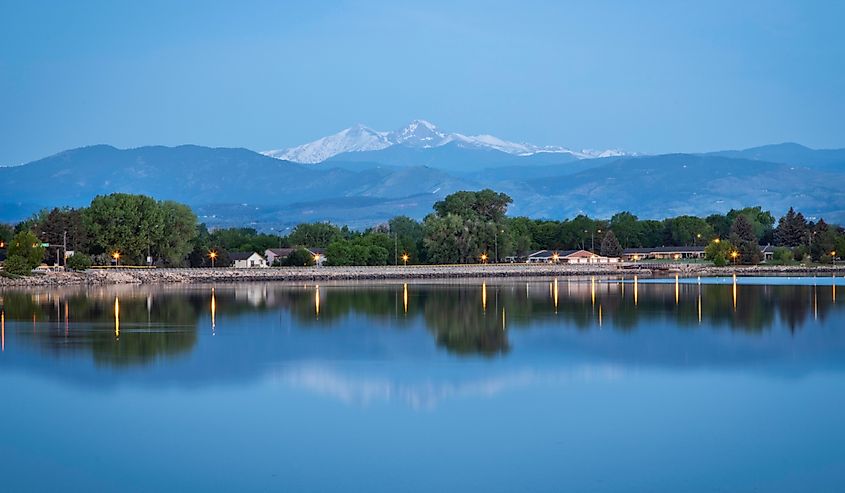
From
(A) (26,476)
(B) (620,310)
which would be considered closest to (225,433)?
(A) (26,476)

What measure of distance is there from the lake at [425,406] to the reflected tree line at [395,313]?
279 mm

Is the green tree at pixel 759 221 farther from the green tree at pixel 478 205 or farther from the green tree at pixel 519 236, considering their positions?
the green tree at pixel 478 205

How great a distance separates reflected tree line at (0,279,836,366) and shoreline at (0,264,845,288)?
15.7 metres

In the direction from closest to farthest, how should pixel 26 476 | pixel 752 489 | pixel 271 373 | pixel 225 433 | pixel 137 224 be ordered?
pixel 752 489
pixel 26 476
pixel 225 433
pixel 271 373
pixel 137 224

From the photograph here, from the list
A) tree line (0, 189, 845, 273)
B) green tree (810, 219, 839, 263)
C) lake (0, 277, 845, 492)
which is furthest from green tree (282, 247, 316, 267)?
lake (0, 277, 845, 492)

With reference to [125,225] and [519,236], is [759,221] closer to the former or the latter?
[519,236]

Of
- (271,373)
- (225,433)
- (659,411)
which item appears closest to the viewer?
(225,433)

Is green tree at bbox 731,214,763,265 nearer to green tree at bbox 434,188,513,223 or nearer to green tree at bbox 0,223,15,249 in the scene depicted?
green tree at bbox 434,188,513,223

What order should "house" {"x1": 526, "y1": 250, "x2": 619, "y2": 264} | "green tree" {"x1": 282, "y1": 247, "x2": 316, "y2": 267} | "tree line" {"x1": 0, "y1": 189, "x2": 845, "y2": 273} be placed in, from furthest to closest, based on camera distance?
1. "house" {"x1": 526, "y1": 250, "x2": 619, "y2": 264}
2. "green tree" {"x1": 282, "y1": 247, "x2": 316, "y2": 267}
3. "tree line" {"x1": 0, "y1": 189, "x2": 845, "y2": 273}

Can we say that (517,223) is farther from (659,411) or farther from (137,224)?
(659,411)

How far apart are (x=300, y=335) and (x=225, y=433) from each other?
14.5 m

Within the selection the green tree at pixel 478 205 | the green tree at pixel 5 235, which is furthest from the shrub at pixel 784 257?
the green tree at pixel 5 235

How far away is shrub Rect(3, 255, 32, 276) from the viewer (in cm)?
6806

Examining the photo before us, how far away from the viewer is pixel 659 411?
1658cm
